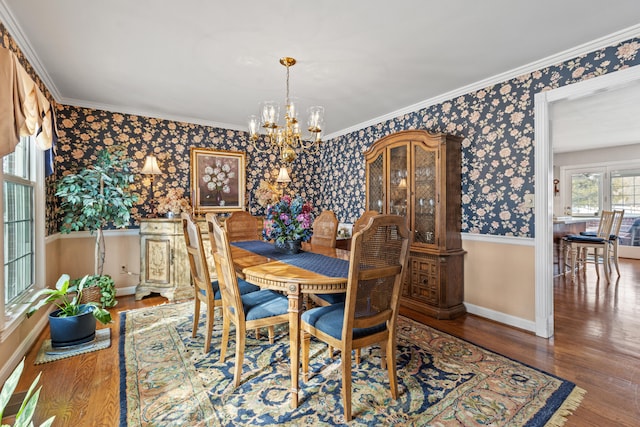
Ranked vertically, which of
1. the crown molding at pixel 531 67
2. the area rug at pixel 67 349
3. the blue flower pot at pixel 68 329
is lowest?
the area rug at pixel 67 349

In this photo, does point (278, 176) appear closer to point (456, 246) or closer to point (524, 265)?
point (456, 246)

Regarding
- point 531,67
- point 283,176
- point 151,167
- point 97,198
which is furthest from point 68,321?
point 531,67

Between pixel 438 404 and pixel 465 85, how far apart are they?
3.06 metres

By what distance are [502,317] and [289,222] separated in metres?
2.40

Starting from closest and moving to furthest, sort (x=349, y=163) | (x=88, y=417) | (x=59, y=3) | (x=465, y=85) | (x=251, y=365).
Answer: (x=88, y=417)
(x=59, y=3)
(x=251, y=365)
(x=465, y=85)
(x=349, y=163)

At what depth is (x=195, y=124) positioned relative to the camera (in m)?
4.60

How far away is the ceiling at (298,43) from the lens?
2061 millimetres

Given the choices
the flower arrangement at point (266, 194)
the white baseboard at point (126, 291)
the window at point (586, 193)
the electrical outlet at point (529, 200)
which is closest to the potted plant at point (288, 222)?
the electrical outlet at point (529, 200)

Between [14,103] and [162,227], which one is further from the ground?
[14,103]

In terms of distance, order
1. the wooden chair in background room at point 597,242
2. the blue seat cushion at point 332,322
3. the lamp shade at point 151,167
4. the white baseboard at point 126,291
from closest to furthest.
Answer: the blue seat cushion at point 332,322 < the lamp shade at point 151,167 < the white baseboard at point 126,291 < the wooden chair in background room at point 597,242

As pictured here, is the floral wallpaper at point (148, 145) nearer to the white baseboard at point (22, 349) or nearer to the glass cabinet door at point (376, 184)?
the white baseboard at point (22, 349)

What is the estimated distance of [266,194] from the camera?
4.93 meters

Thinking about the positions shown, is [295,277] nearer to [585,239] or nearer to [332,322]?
[332,322]

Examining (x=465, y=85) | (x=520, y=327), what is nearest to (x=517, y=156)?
(x=465, y=85)
